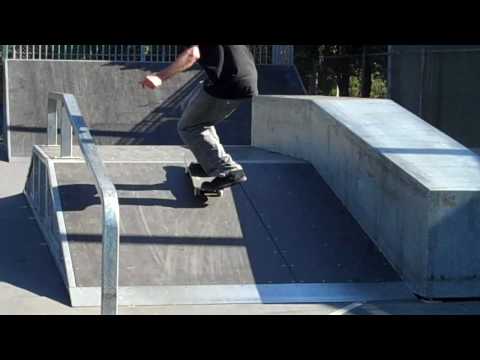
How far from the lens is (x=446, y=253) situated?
575cm

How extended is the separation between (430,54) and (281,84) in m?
3.54

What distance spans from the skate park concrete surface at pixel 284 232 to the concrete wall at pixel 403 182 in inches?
0.5

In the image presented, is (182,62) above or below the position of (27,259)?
above

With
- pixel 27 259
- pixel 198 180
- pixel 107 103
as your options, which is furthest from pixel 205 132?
pixel 107 103

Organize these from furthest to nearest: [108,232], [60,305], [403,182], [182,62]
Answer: [403,182] → [60,305] → [182,62] → [108,232]

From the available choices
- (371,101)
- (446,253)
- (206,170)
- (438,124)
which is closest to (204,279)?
(206,170)

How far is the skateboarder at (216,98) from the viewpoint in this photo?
5910 mm

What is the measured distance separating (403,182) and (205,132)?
5.54 feet

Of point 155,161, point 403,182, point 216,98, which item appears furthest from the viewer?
point 155,161

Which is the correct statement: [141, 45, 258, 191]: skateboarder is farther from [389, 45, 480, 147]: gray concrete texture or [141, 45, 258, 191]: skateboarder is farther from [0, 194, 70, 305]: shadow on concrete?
[389, 45, 480, 147]: gray concrete texture

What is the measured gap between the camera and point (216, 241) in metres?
6.48

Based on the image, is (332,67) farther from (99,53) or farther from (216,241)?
(216,241)

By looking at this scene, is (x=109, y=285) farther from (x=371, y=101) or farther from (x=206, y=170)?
(x=371, y=101)

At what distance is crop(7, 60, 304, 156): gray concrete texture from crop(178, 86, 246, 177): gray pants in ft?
29.1
